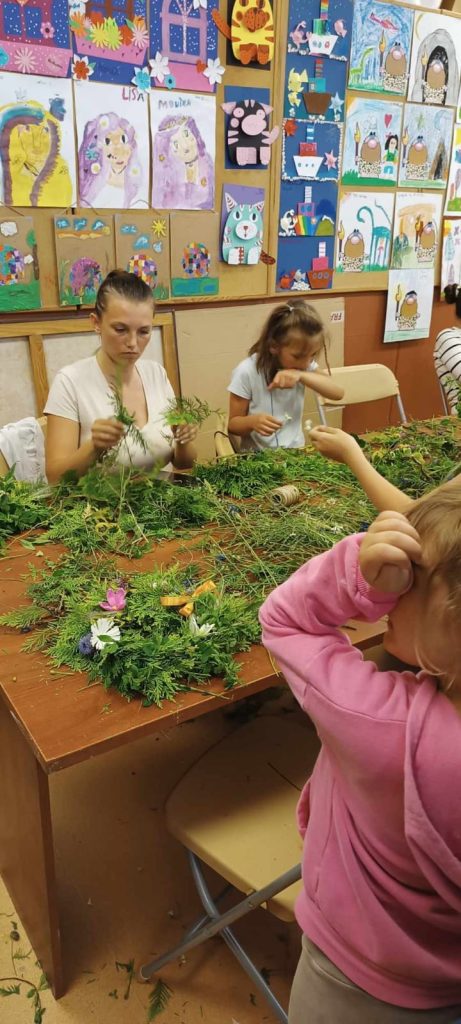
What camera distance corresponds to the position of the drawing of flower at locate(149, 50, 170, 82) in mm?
3322

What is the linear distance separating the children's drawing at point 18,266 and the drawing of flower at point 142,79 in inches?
32.5

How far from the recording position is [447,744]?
2.59 ft

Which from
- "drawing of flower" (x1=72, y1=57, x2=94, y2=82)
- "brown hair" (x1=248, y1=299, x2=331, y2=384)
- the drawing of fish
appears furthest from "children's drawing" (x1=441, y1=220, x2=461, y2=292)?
"drawing of flower" (x1=72, y1=57, x2=94, y2=82)

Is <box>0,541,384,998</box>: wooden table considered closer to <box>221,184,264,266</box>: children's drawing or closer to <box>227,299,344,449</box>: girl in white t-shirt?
<box>227,299,344,449</box>: girl in white t-shirt

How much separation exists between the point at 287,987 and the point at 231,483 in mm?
1374

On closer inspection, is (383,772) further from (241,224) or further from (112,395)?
(241,224)

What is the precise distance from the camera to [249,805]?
5.21 ft

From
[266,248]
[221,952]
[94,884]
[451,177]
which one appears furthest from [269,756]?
[451,177]

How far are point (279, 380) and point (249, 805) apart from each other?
155 centimetres

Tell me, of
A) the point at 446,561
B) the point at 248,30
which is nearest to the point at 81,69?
the point at 248,30

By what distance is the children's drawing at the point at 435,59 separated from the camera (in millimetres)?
4336

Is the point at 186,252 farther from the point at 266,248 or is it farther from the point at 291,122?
the point at 291,122

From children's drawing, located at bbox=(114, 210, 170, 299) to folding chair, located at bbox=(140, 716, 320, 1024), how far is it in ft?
8.00

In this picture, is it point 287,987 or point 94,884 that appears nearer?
point 287,987
